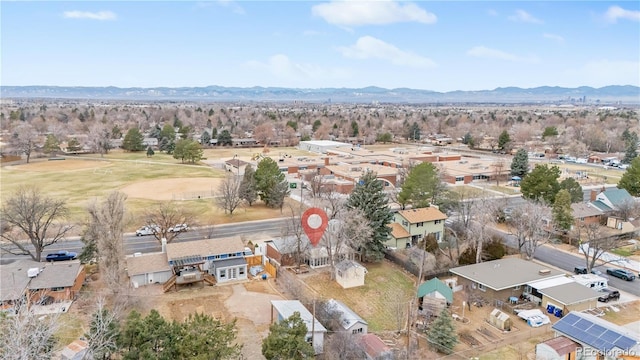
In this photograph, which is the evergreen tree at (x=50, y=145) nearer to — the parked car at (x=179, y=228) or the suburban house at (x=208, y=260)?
the parked car at (x=179, y=228)

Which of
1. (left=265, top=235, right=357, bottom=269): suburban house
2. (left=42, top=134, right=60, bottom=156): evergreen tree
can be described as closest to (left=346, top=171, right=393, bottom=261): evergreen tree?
(left=265, top=235, right=357, bottom=269): suburban house

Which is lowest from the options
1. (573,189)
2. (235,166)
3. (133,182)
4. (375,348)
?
(133,182)

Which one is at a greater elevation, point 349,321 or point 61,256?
point 349,321

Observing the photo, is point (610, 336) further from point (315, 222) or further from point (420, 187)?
point (420, 187)

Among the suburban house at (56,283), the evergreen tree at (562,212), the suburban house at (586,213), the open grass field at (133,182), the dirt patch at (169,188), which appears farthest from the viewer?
the dirt patch at (169,188)

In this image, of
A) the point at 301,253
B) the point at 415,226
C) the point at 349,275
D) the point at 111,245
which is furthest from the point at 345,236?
the point at 111,245

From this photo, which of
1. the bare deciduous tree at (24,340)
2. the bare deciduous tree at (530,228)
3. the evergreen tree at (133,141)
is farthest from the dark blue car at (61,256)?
the evergreen tree at (133,141)
